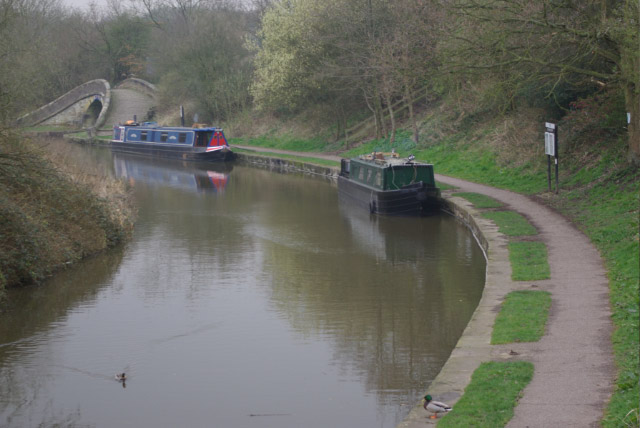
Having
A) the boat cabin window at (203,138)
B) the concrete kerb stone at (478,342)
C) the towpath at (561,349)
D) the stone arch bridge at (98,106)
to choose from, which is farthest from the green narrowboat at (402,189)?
the stone arch bridge at (98,106)

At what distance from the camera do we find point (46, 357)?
9.15 m

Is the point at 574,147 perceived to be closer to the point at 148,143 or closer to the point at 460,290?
the point at 460,290

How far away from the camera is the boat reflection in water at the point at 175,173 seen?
26031mm

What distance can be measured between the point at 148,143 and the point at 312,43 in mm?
12187

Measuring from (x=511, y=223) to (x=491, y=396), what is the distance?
8.27 m

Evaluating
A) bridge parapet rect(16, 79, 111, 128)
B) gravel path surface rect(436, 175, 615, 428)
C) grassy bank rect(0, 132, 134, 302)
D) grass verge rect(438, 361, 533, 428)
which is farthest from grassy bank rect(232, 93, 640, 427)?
bridge parapet rect(16, 79, 111, 128)

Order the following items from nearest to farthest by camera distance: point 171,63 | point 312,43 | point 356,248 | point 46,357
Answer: point 46,357, point 356,248, point 312,43, point 171,63

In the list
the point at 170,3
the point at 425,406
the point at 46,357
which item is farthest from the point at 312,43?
the point at 170,3

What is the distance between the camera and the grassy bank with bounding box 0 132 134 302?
35.7 ft

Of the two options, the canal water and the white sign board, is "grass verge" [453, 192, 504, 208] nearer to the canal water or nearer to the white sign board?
the canal water

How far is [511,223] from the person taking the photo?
45.8 feet

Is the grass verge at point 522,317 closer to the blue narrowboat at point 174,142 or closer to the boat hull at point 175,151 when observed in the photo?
the boat hull at point 175,151

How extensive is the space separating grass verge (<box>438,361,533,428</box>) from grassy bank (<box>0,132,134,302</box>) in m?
6.57

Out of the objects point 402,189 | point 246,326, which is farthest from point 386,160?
point 246,326
